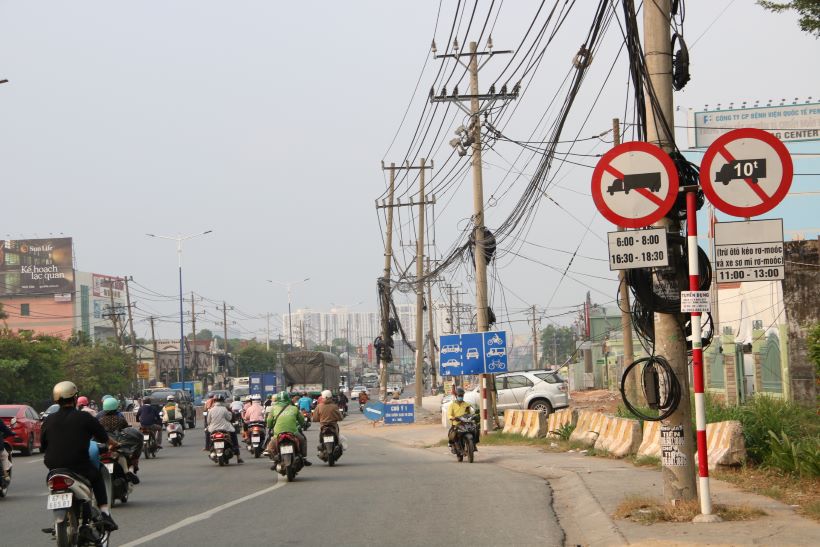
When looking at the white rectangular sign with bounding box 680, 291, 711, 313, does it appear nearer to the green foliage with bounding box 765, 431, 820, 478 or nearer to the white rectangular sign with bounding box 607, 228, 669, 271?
the white rectangular sign with bounding box 607, 228, 669, 271

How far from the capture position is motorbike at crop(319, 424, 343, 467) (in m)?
22.5

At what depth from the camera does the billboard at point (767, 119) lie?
5628 centimetres

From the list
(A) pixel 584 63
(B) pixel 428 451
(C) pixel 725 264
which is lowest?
(B) pixel 428 451

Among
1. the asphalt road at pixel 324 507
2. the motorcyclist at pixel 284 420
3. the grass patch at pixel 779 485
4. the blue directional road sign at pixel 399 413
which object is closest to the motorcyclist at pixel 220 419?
the asphalt road at pixel 324 507

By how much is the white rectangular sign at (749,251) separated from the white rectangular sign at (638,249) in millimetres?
677

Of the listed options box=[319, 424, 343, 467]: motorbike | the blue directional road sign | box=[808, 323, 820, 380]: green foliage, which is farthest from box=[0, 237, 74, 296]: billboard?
box=[808, 323, 820, 380]: green foliage

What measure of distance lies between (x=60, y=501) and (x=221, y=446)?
1443cm

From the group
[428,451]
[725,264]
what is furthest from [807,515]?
[428,451]

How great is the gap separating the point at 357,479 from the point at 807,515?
9.67 metres

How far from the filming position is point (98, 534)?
372 inches

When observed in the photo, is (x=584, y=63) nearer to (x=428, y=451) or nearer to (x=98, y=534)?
(x=98, y=534)

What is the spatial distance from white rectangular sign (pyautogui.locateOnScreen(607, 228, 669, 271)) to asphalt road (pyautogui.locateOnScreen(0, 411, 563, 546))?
9.75 ft

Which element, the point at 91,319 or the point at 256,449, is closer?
the point at 256,449

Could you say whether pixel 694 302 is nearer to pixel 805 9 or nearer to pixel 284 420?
pixel 805 9
